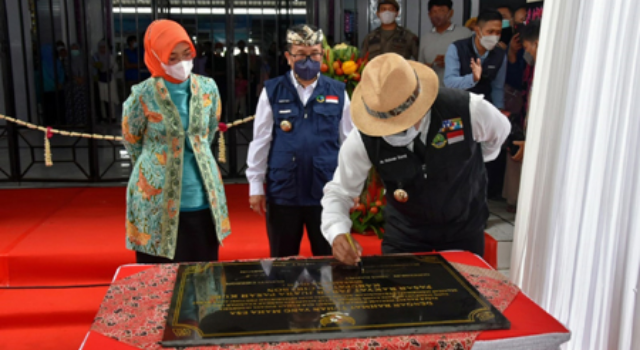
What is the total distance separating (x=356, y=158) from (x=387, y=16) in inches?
95.9

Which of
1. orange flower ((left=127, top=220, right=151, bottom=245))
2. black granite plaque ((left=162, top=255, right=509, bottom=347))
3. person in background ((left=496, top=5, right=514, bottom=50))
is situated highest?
person in background ((left=496, top=5, right=514, bottom=50))

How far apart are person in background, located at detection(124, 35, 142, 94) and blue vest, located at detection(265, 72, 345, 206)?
3012 millimetres

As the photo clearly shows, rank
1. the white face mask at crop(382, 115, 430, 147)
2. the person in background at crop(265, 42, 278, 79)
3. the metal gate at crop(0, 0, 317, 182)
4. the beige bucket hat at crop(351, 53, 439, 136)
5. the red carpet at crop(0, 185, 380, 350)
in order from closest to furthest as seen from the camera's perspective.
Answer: the beige bucket hat at crop(351, 53, 439, 136) → the white face mask at crop(382, 115, 430, 147) → the red carpet at crop(0, 185, 380, 350) → the metal gate at crop(0, 0, 317, 182) → the person in background at crop(265, 42, 278, 79)

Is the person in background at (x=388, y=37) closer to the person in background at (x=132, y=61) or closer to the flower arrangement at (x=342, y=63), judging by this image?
the flower arrangement at (x=342, y=63)

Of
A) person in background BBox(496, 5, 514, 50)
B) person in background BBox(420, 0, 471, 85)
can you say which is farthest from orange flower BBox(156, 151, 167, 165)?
person in background BBox(496, 5, 514, 50)

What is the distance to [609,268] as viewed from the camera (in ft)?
5.85

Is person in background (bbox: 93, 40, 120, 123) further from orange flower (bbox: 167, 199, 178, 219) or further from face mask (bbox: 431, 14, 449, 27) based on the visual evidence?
orange flower (bbox: 167, 199, 178, 219)

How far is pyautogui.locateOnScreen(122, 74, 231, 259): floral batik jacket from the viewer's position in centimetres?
215

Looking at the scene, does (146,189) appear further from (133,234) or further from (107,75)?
(107,75)

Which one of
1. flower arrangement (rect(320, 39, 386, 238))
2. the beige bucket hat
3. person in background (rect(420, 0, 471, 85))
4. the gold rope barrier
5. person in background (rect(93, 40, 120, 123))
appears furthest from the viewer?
person in background (rect(93, 40, 120, 123))

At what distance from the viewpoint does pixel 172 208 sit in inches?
85.6

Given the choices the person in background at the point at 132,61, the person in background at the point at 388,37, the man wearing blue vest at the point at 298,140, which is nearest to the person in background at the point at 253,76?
the person in background at the point at 132,61

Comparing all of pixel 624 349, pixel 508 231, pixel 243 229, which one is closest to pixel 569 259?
pixel 624 349

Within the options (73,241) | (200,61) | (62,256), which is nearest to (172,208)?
(62,256)
